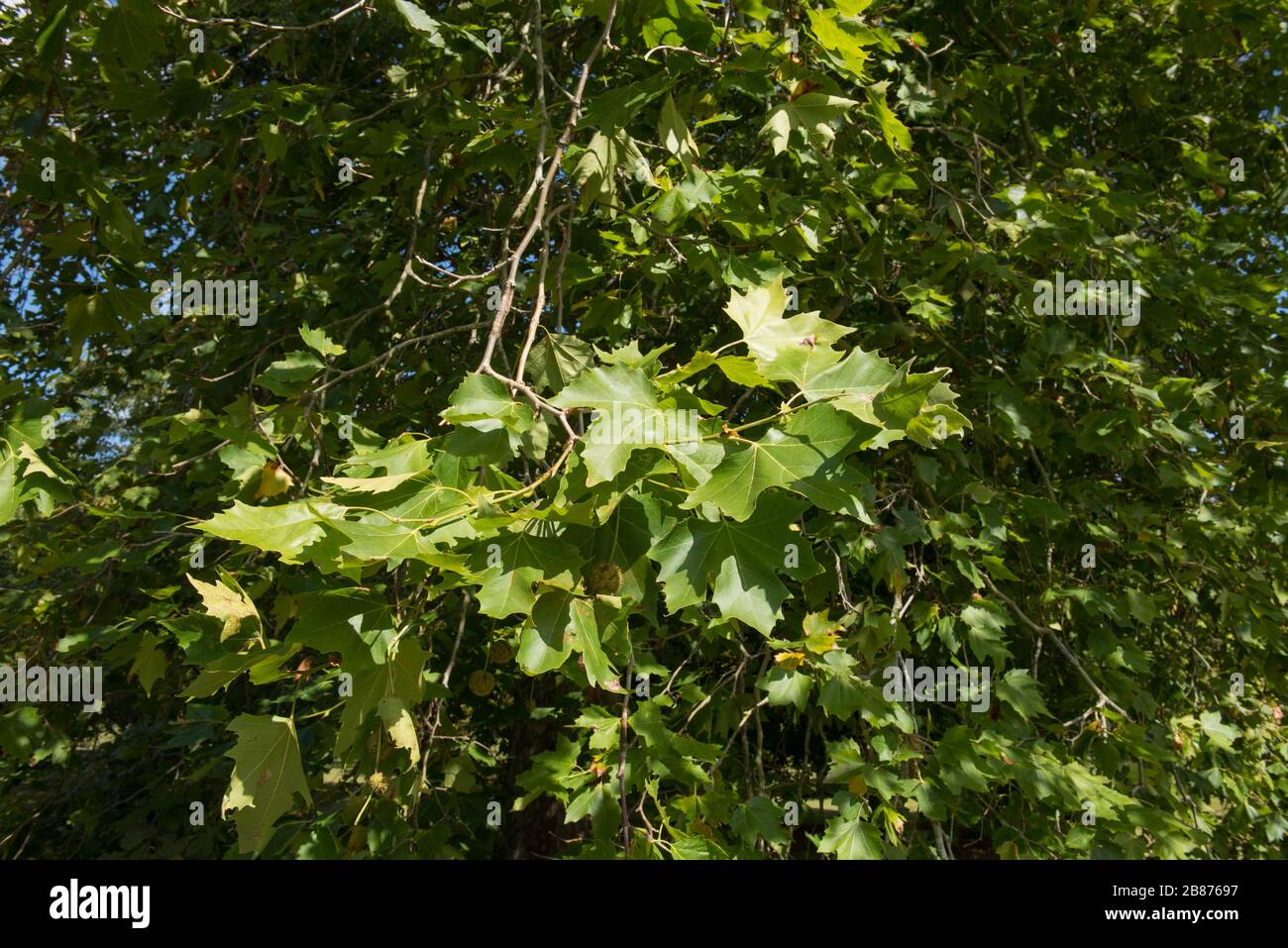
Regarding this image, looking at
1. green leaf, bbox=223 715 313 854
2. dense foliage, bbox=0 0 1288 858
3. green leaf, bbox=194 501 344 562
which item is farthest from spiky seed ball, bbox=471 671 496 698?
green leaf, bbox=194 501 344 562

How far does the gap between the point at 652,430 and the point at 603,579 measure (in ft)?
0.92

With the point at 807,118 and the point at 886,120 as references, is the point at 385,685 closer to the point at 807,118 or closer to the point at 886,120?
the point at 807,118

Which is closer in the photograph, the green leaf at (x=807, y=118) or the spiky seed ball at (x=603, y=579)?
the spiky seed ball at (x=603, y=579)

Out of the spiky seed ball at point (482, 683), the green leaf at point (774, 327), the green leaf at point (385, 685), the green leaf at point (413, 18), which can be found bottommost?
the spiky seed ball at point (482, 683)

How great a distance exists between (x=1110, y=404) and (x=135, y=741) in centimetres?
378

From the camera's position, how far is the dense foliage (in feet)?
4.18

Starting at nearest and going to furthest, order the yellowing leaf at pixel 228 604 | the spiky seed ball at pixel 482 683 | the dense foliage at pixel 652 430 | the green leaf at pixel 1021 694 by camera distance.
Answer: the dense foliage at pixel 652 430, the yellowing leaf at pixel 228 604, the green leaf at pixel 1021 694, the spiky seed ball at pixel 482 683

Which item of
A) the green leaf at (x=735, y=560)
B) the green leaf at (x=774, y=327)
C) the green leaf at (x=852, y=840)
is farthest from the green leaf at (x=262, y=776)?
the green leaf at (x=852, y=840)

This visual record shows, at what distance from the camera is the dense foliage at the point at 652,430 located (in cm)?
128

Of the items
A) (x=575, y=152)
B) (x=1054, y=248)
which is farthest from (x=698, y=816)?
(x=1054, y=248)

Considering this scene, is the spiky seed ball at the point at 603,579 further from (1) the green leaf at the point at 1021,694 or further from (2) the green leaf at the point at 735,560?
(1) the green leaf at the point at 1021,694

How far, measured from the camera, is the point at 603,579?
4.29 feet

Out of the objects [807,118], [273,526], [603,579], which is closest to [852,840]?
[603,579]

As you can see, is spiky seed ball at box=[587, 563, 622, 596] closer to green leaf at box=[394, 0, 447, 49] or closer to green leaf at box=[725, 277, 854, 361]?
green leaf at box=[725, 277, 854, 361]
